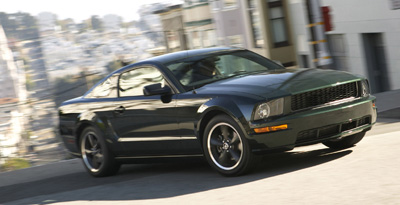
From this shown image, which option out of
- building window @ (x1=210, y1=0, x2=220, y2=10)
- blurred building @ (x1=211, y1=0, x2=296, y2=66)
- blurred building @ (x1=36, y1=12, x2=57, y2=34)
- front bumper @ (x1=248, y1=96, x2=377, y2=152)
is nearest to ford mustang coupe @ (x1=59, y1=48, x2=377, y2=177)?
front bumper @ (x1=248, y1=96, x2=377, y2=152)

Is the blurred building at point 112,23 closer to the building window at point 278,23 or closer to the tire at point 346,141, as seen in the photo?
the building window at point 278,23

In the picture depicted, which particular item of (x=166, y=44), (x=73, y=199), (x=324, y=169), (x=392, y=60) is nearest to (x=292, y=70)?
(x=324, y=169)

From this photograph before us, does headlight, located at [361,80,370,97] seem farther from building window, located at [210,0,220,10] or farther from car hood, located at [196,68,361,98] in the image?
building window, located at [210,0,220,10]

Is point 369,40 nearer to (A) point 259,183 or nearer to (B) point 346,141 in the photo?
(B) point 346,141

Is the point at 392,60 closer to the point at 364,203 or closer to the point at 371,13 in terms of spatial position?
the point at 371,13

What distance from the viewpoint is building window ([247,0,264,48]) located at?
1655 inches

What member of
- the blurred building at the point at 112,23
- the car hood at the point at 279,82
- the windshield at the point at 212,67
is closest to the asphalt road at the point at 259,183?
the car hood at the point at 279,82

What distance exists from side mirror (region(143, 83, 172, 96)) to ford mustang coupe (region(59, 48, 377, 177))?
1cm

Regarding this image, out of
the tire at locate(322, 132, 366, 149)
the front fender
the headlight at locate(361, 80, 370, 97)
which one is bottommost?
the tire at locate(322, 132, 366, 149)

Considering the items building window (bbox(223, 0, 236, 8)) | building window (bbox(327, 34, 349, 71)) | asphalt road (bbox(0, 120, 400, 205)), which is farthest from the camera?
building window (bbox(223, 0, 236, 8))

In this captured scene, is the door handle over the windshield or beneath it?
beneath

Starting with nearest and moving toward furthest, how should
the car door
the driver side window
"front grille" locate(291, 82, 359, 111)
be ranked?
"front grille" locate(291, 82, 359, 111), the car door, the driver side window

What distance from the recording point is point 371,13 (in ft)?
80.9

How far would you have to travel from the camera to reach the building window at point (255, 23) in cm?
4203
